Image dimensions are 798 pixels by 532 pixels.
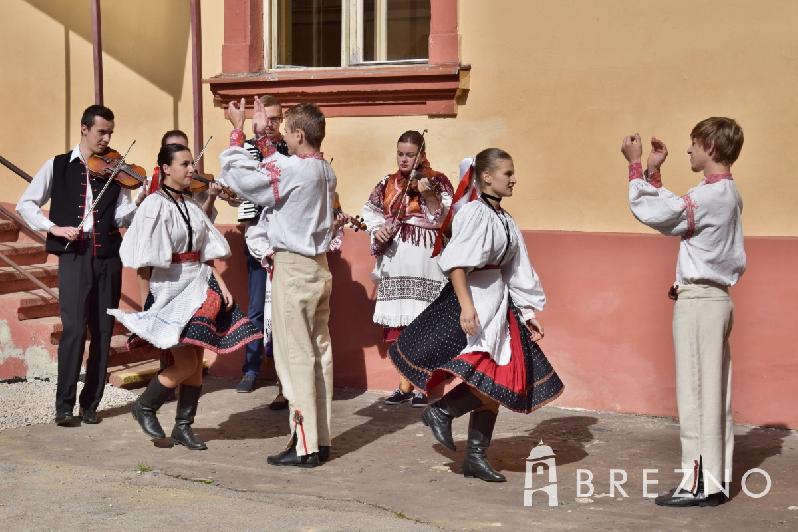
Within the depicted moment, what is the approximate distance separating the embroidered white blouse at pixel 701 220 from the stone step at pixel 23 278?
5000 mm

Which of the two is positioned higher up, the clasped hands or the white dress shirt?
the clasped hands

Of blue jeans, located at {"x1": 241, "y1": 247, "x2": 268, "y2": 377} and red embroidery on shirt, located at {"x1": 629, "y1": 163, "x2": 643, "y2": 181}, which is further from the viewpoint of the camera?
blue jeans, located at {"x1": 241, "y1": 247, "x2": 268, "y2": 377}

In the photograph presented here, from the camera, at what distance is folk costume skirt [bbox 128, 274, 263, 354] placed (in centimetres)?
673

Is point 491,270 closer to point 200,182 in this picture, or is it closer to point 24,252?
point 200,182

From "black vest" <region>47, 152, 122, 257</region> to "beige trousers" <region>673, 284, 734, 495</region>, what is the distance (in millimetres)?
3427

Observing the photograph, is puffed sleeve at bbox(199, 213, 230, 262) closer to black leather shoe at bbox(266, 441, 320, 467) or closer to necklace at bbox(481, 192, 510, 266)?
black leather shoe at bbox(266, 441, 320, 467)

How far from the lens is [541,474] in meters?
6.29

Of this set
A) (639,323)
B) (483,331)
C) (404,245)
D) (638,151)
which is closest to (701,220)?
(638,151)

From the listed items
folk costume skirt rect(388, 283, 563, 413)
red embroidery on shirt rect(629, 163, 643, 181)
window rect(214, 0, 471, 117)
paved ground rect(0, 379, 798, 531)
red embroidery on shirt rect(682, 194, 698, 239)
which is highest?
window rect(214, 0, 471, 117)

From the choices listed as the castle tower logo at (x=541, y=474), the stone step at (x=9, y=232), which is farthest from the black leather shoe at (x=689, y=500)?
Answer: the stone step at (x=9, y=232)

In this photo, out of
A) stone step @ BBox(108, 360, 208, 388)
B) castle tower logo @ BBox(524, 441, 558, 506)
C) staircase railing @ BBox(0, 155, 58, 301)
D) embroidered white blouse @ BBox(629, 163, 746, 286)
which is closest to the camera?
embroidered white blouse @ BBox(629, 163, 746, 286)

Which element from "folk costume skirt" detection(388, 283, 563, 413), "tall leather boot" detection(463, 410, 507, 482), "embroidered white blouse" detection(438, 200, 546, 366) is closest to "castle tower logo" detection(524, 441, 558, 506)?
"tall leather boot" detection(463, 410, 507, 482)

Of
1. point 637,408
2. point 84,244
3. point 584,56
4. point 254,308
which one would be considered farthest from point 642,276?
point 84,244

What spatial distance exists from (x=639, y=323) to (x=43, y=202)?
358 cm
